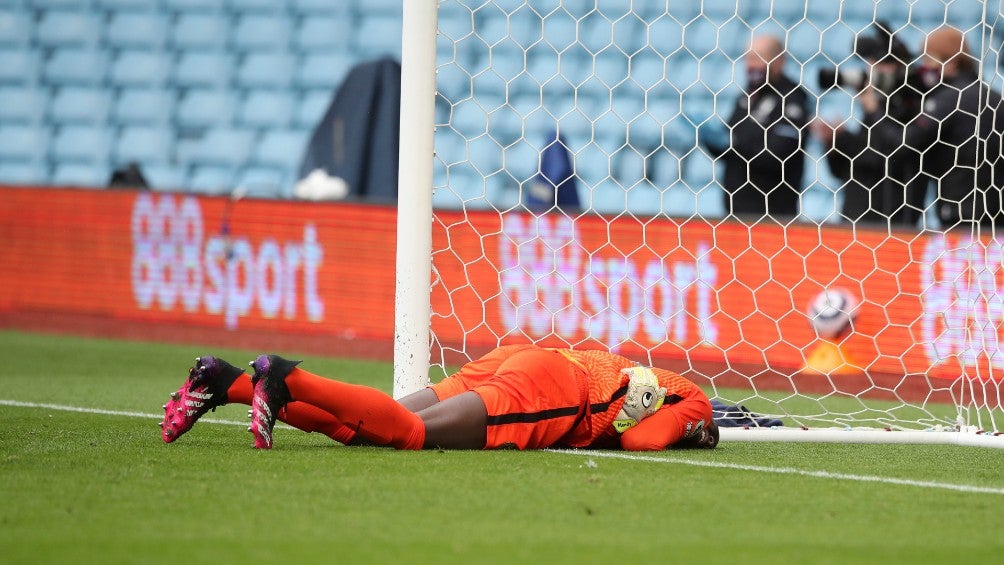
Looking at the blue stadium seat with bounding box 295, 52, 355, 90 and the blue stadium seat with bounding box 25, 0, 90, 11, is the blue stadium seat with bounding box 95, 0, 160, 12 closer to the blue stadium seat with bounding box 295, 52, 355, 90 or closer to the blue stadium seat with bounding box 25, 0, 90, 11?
the blue stadium seat with bounding box 25, 0, 90, 11

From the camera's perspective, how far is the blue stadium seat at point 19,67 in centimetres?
1320

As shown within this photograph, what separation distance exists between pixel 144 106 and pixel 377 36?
2303 mm

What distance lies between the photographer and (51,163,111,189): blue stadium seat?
40.6 ft

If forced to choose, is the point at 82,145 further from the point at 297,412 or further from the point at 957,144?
the point at 297,412

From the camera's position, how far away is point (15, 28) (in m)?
13.5

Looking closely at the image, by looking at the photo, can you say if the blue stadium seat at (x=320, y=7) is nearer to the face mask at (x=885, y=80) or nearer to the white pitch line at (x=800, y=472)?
the face mask at (x=885, y=80)

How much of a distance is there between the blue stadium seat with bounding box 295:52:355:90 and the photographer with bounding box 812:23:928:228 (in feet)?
18.3

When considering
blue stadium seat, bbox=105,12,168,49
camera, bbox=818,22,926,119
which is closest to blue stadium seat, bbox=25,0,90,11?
blue stadium seat, bbox=105,12,168,49

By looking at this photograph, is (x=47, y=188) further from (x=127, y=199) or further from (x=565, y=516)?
(x=565, y=516)

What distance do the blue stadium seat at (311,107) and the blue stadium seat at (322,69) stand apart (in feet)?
0.22

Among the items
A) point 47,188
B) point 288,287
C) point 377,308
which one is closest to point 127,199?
point 47,188

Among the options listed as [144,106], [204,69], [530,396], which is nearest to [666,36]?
[204,69]

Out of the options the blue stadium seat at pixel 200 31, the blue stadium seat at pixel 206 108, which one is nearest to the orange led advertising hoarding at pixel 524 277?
the blue stadium seat at pixel 206 108

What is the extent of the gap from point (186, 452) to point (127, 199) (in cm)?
615
